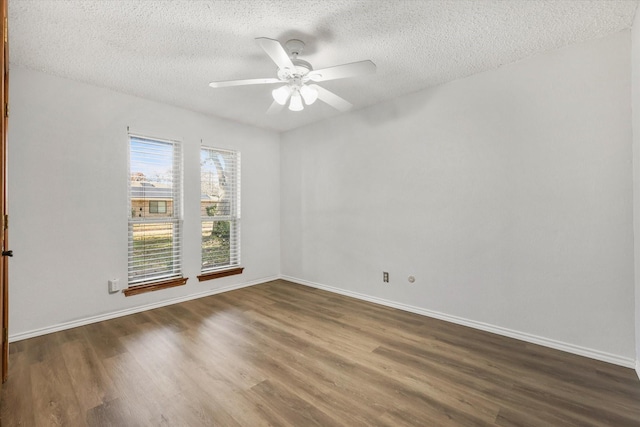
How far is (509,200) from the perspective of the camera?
8.89 ft

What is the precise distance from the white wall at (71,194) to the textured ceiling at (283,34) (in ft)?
1.02

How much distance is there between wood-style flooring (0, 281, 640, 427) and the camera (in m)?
1.67

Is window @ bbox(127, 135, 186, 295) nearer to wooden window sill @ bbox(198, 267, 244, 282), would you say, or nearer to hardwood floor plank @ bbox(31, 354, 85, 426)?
wooden window sill @ bbox(198, 267, 244, 282)

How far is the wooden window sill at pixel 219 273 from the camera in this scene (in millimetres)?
4014

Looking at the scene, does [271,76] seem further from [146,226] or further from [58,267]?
[58,267]

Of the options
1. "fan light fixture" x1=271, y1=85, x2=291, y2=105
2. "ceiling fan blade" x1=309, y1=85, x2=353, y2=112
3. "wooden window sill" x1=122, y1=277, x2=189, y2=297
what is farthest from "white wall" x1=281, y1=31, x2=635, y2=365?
"wooden window sill" x1=122, y1=277, x2=189, y2=297

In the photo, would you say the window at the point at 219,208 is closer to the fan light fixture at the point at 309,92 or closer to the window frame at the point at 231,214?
the window frame at the point at 231,214

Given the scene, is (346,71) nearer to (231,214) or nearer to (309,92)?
(309,92)

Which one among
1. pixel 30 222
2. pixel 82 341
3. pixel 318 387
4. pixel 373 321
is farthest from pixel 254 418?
pixel 30 222

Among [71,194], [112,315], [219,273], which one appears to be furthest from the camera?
[219,273]

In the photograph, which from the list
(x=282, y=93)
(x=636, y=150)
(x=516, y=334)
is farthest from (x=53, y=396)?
(x=636, y=150)

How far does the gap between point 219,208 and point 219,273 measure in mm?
971

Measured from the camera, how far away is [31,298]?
274cm

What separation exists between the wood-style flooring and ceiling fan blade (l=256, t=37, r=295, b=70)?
2277 millimetres
